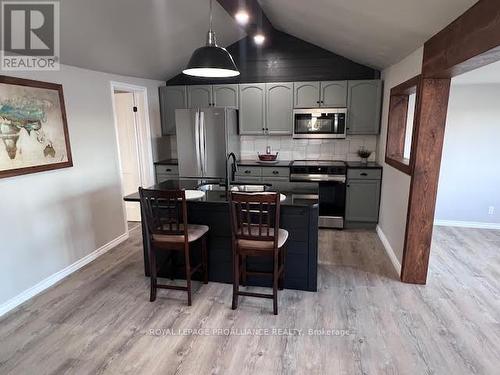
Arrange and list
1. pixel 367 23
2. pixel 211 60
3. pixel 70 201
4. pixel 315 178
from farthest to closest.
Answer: pixel 315 178
pixel 70 201
pixel 367 23
pixel 211 60

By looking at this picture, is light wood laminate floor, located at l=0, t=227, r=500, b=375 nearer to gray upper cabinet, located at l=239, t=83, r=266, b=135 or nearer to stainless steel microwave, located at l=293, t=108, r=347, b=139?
stainless steel microwave, located at l=293, t=108, r=347, b=139

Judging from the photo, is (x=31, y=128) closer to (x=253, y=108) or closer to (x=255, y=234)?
(x=255, y=234)

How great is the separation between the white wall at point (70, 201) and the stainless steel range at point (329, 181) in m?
2.56

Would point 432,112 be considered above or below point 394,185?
above

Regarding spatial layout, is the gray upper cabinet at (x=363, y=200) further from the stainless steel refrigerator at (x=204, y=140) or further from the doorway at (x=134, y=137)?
the doorway at (x=134, y=137)

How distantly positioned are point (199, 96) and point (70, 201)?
8.30 feet

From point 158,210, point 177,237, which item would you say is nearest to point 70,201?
point 158,210

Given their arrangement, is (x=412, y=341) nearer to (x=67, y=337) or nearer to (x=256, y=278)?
(x=256, y=278)

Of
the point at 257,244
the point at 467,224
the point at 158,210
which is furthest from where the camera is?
the point at 467,224

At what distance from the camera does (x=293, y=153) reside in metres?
5.12

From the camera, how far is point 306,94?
457 centimetres

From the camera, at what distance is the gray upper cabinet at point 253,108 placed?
4715 millimetres

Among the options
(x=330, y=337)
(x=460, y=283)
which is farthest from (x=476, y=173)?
(x=330, y=337)

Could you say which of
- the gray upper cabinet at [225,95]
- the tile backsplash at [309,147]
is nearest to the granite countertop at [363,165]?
the tile backsplash at [309,147]
